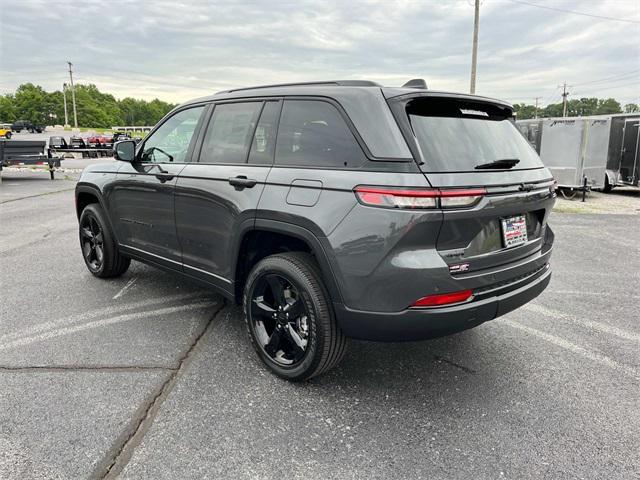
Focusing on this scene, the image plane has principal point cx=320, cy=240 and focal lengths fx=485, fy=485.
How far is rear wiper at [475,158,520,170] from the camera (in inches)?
107

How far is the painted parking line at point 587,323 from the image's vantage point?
3.87 m

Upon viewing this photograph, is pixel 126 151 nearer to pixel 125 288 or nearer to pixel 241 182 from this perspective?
pixel 125 288

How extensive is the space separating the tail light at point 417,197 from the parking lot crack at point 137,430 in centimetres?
166

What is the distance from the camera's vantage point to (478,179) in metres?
2.59

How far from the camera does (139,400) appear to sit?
2.83 meters

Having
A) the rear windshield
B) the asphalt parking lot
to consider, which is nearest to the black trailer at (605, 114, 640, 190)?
the asphalt parking lot

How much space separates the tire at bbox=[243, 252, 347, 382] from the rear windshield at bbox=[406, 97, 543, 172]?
93cm

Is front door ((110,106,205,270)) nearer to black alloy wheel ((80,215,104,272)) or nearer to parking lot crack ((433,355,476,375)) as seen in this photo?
black alloy wheel ((80,215,104,272))

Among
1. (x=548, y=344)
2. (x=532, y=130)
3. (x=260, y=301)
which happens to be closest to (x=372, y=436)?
(x=260, y=301)

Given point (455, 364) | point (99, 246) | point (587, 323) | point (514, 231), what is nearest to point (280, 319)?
point (455, 364)

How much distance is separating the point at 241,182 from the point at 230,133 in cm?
53

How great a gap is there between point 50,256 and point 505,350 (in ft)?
18.2

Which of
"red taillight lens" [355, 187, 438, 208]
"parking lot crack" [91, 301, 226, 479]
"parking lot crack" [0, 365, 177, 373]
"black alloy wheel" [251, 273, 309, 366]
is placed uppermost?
"red taillight lens" [355, 187, 438, 208]

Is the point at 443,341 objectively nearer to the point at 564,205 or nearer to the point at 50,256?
the point at 50,256
